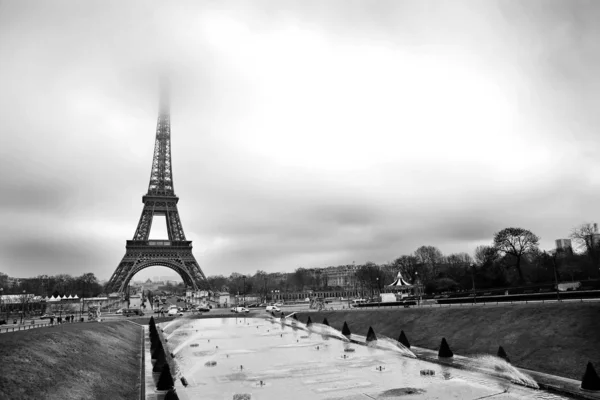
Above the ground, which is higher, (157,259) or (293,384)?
(157,259)

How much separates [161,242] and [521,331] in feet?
315

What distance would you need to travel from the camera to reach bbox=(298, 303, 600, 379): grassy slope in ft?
79.1

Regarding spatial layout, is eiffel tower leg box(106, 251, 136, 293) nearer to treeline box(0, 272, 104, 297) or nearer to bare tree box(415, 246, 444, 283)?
treeline box(0, 272, 104, 297)

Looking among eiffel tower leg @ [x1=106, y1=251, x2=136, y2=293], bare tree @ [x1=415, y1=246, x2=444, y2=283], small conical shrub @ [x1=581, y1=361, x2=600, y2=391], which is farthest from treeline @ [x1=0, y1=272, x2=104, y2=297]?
small conical shrub @ [x1=581, y1=361, x2=600, y2=391]

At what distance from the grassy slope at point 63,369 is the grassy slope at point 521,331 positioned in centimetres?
2291

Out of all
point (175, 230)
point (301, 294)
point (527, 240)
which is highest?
point (175, 230)

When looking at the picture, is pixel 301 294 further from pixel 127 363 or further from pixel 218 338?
pixel 127 363

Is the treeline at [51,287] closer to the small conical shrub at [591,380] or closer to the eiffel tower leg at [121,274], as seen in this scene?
the eiffel tower leg at [121,274]

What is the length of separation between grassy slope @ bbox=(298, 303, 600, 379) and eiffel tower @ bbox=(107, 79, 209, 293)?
76.8m

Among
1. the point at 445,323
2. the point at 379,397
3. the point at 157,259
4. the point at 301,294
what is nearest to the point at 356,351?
the point at 445,323

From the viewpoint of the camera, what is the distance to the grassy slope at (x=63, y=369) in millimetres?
15527

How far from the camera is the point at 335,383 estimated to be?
70.5ft

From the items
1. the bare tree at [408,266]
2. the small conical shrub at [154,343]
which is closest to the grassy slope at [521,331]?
the small conical shrub at [154,343]

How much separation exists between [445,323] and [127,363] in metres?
26.7
